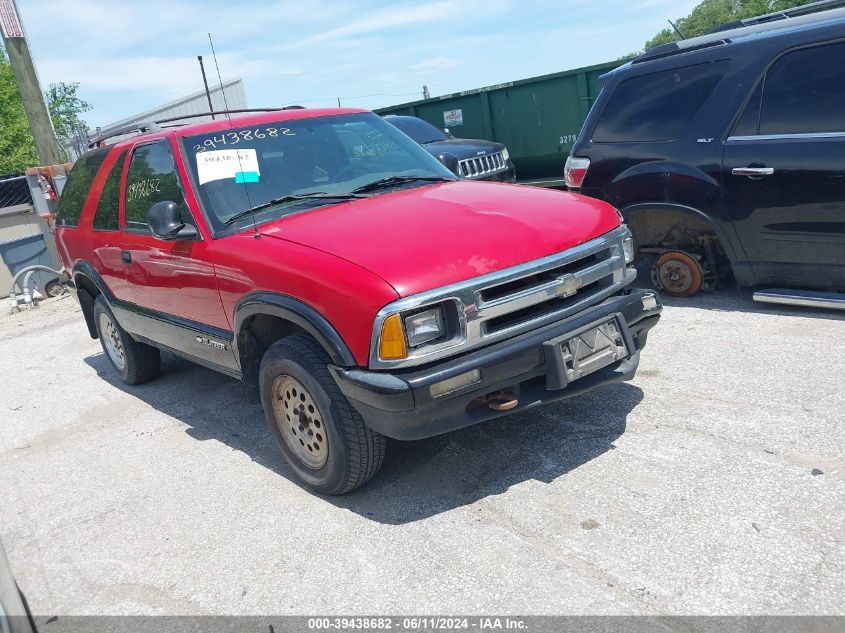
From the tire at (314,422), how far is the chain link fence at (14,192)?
10.1m

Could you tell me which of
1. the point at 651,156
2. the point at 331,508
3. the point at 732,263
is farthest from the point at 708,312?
the point at 331,508

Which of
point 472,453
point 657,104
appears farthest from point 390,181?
point 657,104

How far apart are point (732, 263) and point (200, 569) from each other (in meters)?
4.16

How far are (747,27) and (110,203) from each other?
490 centimetres

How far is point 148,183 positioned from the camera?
479 cm

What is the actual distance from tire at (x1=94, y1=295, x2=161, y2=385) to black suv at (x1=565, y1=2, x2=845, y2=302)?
3.79m

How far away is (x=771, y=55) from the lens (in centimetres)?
504

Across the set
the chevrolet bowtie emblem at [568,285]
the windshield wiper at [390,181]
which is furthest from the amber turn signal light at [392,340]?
the windshield wiper at [390,181]

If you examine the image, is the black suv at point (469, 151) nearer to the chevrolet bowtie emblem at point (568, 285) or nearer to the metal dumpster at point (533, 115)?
the metal dumpster at point (533, 115)

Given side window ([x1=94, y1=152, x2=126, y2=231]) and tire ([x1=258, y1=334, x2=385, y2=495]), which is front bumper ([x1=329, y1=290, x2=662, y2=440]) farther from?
side window ([x1=94, y1=152, x2=126, y2=231])

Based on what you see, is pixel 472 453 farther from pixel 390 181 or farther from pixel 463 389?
pixel 390 181

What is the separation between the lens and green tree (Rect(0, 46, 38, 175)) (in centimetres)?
3253

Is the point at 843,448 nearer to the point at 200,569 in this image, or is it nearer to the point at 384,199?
the point at 384,199

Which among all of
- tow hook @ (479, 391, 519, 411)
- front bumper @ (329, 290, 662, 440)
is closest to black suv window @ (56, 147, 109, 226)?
front bumper @ (329, 290, 662, 440)
